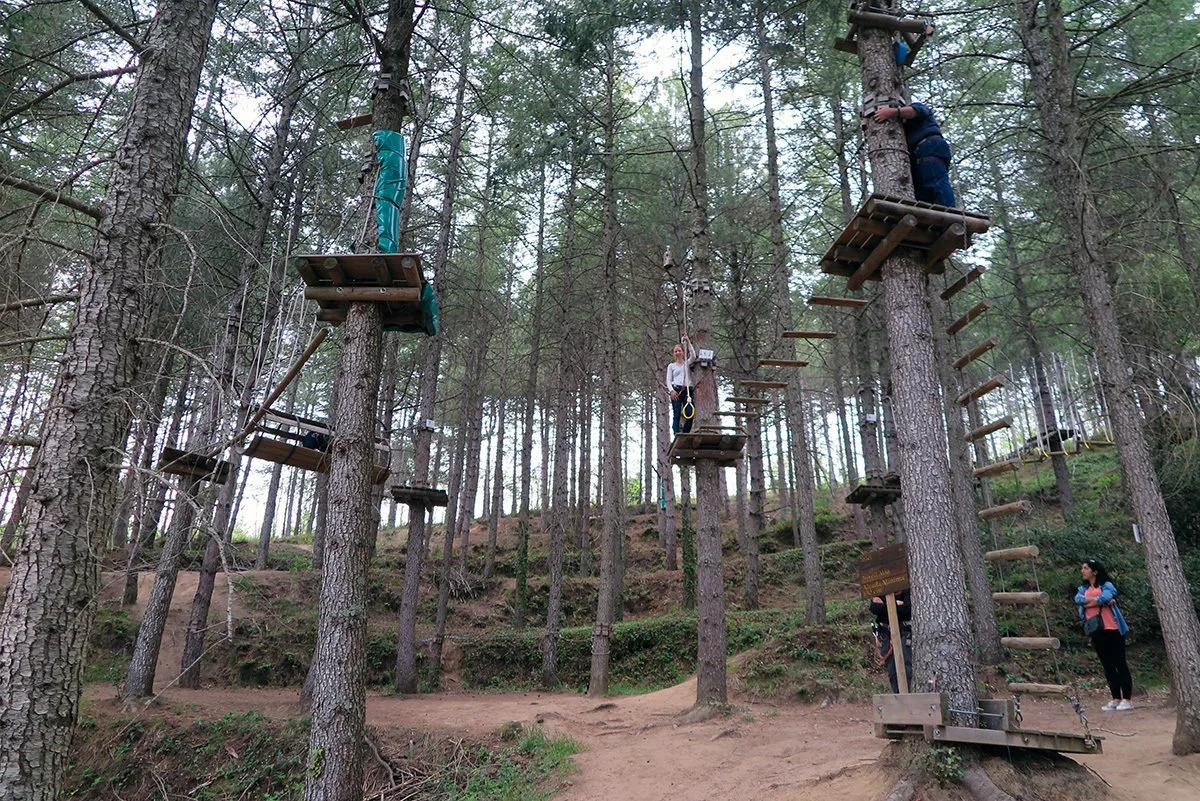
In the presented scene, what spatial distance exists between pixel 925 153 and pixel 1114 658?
6132mm

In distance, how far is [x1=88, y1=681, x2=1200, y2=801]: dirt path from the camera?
509 cm

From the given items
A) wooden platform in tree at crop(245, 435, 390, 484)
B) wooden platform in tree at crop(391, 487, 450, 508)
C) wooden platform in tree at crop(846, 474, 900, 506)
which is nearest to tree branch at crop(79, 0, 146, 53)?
wooden platform in tree at crop(245, 435, 390, 484)

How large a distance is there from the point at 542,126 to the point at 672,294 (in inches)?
214

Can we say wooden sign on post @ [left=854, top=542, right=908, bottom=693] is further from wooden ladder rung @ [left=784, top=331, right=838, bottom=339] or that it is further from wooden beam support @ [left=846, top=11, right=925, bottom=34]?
wooden beam support @ [left=846, top=11, right=925, bottom=34]

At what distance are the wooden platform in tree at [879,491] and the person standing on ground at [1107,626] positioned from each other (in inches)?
88.8

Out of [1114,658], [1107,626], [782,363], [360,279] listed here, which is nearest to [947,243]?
[782,363]

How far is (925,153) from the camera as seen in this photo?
6.05m

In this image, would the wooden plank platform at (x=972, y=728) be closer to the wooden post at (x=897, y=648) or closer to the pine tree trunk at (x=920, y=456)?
the pine tree trunk at (x=920, y=456)

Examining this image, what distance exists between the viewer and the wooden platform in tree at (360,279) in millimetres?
5438

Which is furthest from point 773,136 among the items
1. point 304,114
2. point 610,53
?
point 304,114

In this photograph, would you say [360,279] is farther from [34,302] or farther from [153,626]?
[153,626]

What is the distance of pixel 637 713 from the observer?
29.2 ft

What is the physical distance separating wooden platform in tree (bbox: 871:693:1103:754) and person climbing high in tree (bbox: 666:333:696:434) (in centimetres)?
435

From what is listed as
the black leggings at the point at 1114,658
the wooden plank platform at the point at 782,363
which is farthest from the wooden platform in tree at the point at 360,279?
the black leggings at the point at 1114,658
